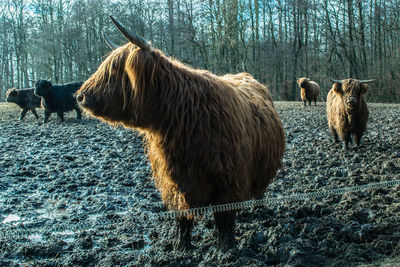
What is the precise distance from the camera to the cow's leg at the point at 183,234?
3.17 metres

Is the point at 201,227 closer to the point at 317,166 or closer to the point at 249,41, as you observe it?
the point at 317,166

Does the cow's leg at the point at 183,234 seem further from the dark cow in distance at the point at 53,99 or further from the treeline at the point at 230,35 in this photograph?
the treeline at the point at 230,35

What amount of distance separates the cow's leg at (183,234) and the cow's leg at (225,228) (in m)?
0.28

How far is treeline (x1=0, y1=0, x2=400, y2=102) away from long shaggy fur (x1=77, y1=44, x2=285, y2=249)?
85.2ft

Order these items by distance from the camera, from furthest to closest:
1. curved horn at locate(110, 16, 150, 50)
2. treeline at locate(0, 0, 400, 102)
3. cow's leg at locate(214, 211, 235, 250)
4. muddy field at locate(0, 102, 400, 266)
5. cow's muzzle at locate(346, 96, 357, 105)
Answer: treeline at locate(0, 0, 400, 102) → cow's muzzle at locate(346, 96, 357, 105) → cow's leg at locate(214, 211, 235, 250) → muddy field at locate(0, 102, 400, 266) → curved horn at locate(110, 16, 150, 50)

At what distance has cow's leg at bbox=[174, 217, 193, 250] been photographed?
317 cm

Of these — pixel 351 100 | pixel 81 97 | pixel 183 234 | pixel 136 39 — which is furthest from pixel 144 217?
pixel 351 100

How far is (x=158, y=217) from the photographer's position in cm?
378

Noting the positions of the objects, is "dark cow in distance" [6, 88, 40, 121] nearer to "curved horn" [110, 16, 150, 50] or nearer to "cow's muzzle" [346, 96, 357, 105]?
"cow's muzzle" [346, 96, 357, 105]

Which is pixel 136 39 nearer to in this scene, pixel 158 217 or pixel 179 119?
pixel 179 119

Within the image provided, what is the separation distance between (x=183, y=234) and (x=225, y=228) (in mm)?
368

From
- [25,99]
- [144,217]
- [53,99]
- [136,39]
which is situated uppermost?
[25,99]

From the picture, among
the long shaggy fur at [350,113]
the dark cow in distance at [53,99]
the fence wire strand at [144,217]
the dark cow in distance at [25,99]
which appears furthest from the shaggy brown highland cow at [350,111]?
the dark cow in distance at [25,99]

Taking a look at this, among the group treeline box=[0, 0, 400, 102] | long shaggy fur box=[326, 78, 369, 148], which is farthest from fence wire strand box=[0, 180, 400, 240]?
treeline box=[0, 0, 400, 102]
